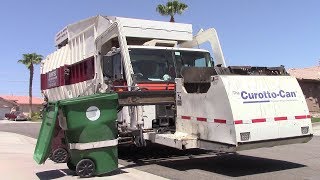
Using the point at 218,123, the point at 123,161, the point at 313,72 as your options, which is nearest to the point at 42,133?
the point at 123,161

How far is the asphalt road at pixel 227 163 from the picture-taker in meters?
8.84

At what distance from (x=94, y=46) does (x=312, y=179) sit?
6.94m

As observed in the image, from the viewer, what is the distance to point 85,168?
8.53m

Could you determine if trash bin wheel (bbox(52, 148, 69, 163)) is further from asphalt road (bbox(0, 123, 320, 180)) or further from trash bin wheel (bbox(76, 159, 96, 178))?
asphalt road (bbox(0, 123, 320, 180))

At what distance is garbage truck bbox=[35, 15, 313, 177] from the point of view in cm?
837

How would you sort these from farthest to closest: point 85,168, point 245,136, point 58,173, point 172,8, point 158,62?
point 172,8 → point 158,62 → point 58,173 → point 85,168 → point 245,136

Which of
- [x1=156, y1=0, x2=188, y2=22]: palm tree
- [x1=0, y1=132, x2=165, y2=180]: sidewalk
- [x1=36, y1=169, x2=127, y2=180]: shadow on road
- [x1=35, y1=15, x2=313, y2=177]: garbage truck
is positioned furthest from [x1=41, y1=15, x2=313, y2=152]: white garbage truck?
[x1=156, y1=0, x2=188, y2=22]: palm tree

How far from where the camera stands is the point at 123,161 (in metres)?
11.2

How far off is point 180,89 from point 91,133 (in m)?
2.20

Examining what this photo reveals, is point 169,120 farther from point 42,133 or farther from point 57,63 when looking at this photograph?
point 57,63

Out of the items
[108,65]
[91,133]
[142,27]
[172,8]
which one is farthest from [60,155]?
[172,8]

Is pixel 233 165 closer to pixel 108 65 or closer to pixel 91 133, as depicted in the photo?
pixel 91 133

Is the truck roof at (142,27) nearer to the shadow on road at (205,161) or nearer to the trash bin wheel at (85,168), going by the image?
the shadow on road at (205,161)

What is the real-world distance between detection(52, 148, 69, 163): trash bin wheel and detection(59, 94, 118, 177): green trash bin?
0.38m
